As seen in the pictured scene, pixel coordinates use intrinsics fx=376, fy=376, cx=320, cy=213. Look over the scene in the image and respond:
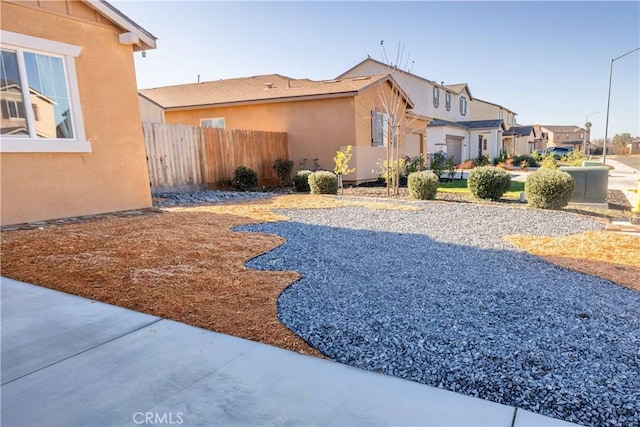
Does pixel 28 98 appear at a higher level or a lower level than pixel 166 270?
higher

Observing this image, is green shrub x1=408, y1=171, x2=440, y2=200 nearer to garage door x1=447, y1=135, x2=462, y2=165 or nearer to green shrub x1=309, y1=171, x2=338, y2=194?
green shrub x1=309, y1=171, x2=338, y2=194

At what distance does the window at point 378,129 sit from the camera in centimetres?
1727

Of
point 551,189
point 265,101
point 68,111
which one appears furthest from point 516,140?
point 68,111

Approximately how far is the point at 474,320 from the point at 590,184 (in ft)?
34.2

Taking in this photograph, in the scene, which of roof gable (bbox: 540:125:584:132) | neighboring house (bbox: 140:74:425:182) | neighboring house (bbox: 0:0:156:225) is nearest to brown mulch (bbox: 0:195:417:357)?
neighboring house (bbox: 0:0:156:225)

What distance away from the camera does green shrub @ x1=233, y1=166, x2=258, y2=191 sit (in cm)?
1418

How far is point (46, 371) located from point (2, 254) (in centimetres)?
351

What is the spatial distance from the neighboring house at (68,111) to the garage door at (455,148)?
86.6 feet

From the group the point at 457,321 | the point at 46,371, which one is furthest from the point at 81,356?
the point at 457,321

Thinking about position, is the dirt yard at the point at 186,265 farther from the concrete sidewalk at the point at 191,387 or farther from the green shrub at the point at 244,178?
the green shrub at the point at 244,178

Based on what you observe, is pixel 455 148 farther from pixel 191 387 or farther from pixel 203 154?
pixel 191 387

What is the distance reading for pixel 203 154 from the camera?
13.5m

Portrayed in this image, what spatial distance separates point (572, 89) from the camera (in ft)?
96.3

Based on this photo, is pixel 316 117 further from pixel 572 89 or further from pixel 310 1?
pixel 572 89
